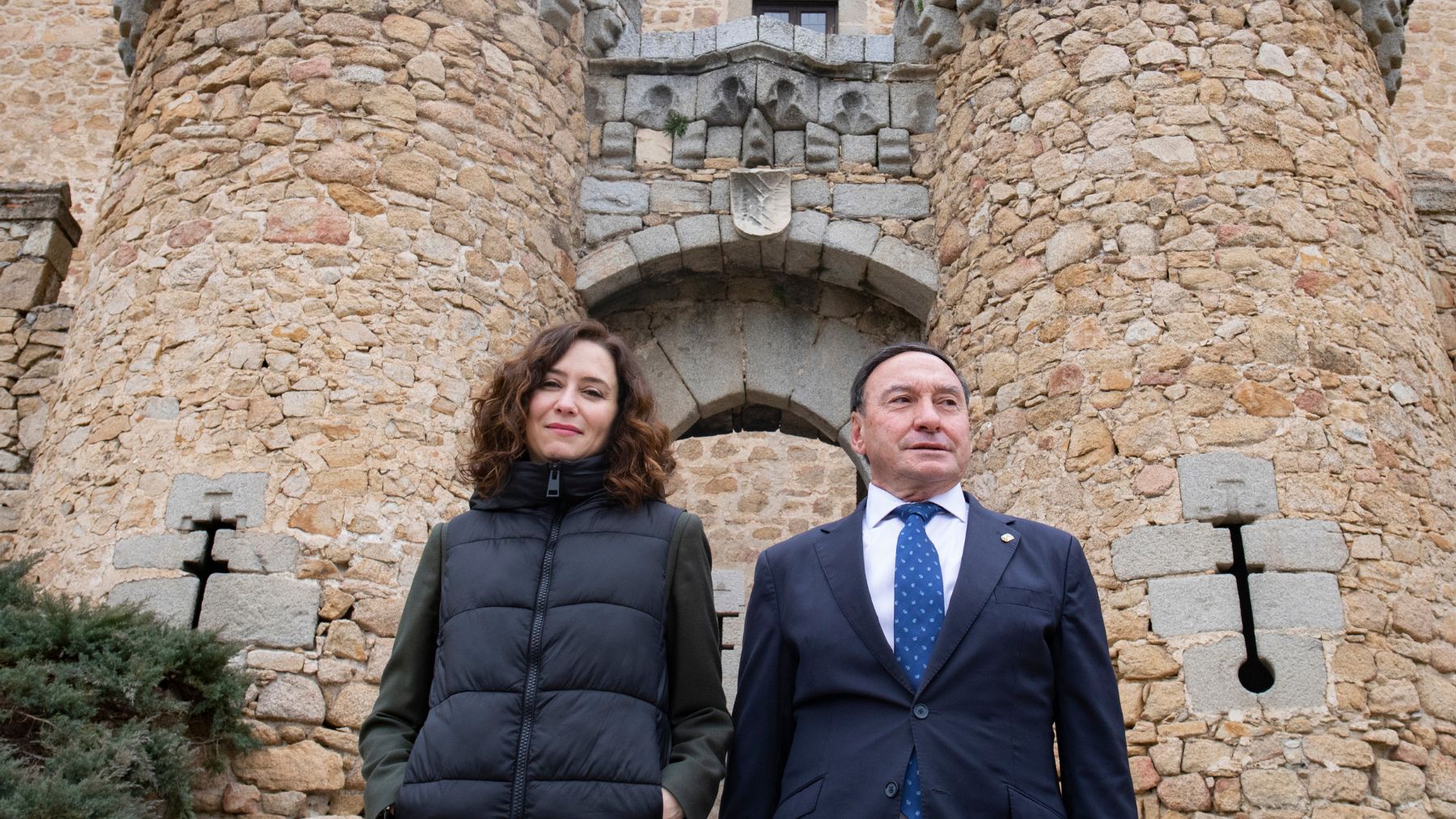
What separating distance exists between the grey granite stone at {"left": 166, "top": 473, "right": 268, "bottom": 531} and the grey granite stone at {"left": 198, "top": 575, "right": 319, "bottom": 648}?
251 mm

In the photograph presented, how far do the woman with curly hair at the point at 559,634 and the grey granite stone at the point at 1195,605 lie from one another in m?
2.59

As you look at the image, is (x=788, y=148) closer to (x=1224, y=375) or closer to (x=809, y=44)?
(x=809, y=44)

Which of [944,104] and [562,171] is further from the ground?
[944,104]

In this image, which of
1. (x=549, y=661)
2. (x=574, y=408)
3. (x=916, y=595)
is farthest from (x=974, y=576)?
(x=574, y=408)

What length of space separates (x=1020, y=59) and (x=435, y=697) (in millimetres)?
4746

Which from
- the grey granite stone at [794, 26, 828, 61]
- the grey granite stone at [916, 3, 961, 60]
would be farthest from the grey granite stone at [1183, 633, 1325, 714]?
the grey granite stone at [794, 26, 828, 61]

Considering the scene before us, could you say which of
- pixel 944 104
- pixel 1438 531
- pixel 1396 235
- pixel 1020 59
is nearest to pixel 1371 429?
pixel 1438 531

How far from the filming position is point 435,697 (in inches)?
101

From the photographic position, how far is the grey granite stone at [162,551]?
495 cm

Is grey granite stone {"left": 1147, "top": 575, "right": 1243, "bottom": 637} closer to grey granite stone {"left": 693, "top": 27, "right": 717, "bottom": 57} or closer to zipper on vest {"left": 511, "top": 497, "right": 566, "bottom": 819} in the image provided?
zipper on vest {"left": 511, "top": 497, "right": 566, "bottom": 819}

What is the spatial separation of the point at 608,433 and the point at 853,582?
69 cm

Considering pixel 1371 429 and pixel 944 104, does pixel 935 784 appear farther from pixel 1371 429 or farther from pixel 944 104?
pixel 944 104

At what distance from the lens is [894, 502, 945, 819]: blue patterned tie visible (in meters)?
2.48

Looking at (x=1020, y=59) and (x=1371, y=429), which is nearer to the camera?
(x=1371, y=429)
